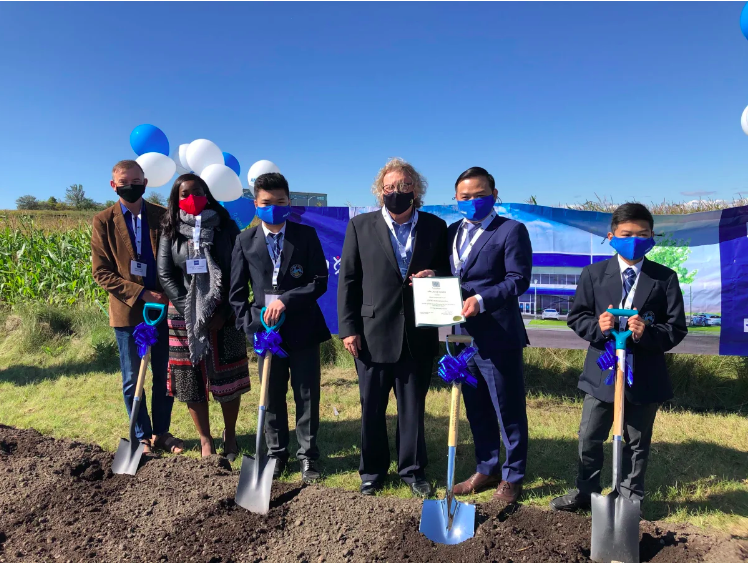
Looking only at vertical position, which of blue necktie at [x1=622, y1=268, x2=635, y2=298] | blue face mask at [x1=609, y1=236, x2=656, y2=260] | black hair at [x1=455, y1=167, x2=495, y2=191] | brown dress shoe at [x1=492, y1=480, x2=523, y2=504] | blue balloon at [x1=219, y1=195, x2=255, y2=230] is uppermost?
blue balloon at [x1=219, y1=195, x2=255, y2=230]

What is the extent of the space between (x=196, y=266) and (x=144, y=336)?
0.66m

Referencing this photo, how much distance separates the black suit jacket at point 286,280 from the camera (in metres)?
3.37

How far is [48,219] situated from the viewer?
472 inches

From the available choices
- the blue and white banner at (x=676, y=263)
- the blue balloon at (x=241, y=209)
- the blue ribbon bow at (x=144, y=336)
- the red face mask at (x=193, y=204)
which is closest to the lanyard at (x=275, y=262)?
the red face mask at (x=193, y=204)

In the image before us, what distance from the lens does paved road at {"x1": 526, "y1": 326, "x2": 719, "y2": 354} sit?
4.59 metres

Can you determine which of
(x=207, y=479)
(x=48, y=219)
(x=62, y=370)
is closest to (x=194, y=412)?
(x=207, y=479)

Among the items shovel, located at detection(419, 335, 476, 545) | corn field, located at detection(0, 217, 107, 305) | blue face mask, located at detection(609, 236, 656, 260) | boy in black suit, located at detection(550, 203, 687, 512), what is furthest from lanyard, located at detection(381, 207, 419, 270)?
corn field, located at detection(0, 217, 107, 305)

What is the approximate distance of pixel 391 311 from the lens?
3.10 metres

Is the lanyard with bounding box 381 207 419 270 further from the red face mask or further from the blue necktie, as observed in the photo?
the red face mask

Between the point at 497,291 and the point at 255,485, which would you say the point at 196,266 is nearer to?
the point at 255,485

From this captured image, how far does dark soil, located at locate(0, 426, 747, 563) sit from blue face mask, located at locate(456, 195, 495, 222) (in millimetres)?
1713

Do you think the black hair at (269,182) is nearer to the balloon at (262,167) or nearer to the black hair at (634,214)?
the black hair at (634,214)

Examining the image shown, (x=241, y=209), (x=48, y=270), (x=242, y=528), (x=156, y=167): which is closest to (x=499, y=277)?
(x=242, y=528)

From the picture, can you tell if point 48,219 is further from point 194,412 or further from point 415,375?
point 415,375
